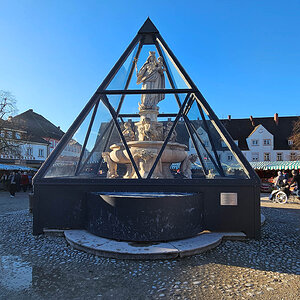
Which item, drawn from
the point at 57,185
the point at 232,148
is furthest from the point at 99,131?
the point at 232,148

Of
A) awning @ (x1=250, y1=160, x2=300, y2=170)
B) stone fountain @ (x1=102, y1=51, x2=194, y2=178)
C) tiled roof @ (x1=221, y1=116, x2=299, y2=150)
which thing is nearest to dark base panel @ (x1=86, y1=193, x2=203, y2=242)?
stone fountain @ (x1=102, y1=51, x2=194, y2=178)

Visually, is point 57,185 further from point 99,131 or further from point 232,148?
point 232,148

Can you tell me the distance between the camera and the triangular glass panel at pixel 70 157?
6.85m

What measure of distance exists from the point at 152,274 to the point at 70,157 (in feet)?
15.7

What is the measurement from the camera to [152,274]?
4023mm

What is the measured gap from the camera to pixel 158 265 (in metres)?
4.38

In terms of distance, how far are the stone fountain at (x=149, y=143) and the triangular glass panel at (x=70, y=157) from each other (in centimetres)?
183

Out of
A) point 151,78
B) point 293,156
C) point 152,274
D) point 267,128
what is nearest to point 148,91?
point 151,78

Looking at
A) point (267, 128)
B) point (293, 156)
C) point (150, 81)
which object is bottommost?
point (293, 156)

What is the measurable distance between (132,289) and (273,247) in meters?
3.45

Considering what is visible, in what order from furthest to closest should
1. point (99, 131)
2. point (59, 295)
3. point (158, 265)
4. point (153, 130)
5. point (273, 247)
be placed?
point (153, 130), point (99, 131), point (273, 247), point (158, 265), point (59, 295)

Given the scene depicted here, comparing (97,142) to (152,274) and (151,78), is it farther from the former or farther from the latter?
(152,274)

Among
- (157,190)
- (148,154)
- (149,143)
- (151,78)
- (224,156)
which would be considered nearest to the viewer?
(157,190)

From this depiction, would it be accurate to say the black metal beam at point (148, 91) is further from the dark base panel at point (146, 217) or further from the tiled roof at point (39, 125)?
the tiled roof at point (39, 125)
